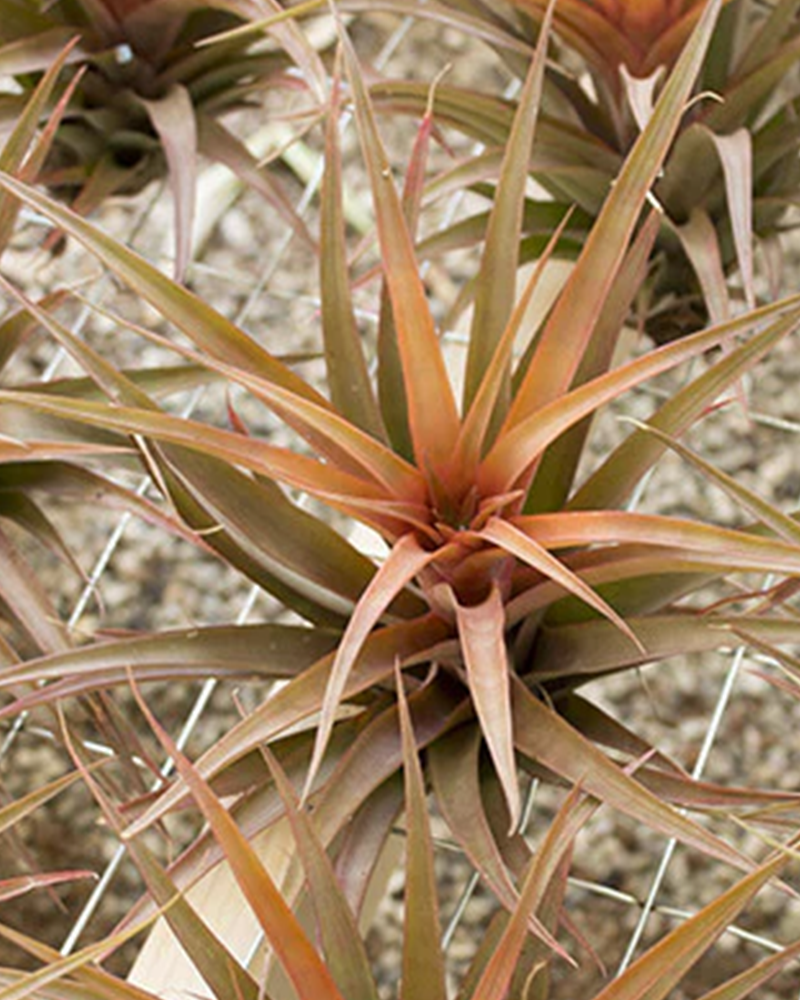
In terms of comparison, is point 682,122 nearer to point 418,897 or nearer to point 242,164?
point 242,164

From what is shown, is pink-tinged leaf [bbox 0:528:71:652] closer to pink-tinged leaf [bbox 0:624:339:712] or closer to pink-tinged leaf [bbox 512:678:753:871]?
pink-tinged leaf [bbox 0:624:339:712]

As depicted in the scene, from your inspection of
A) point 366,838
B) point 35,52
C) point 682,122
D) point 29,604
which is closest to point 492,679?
point 366,838

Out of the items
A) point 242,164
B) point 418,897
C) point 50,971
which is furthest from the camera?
point 242,164

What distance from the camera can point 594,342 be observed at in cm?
88

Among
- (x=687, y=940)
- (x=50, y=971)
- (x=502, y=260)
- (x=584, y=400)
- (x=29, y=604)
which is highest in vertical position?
(x=502, y=260)

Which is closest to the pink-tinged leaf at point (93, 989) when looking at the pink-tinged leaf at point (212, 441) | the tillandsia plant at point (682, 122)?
the pink-tinged leaf at point (212, 441)

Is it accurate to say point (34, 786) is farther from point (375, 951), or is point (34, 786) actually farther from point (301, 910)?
point (301, 910)

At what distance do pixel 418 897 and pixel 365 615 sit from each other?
0.39 feet

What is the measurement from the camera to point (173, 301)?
825mm

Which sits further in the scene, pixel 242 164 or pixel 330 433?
pixel 242 164

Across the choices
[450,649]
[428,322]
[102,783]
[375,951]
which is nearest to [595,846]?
[375,951]

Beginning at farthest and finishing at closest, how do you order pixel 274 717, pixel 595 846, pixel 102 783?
1. pixel 595 846
2. pixel 102 783
3. pixel 274 717

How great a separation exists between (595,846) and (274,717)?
909 mm

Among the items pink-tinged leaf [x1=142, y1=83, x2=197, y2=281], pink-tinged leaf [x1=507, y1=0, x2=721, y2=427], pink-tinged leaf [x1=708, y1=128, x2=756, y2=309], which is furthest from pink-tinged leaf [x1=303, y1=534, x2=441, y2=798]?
pink-tinged leaf [x1=142, y1=83, x2=197, y2=281]
